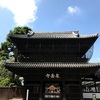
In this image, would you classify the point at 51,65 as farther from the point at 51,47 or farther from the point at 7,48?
the point at 7,48

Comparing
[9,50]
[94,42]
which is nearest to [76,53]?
[94,42]

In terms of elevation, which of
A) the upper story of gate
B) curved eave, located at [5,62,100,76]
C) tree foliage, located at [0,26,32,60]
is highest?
tree foliage, located at [0,26,32,60]

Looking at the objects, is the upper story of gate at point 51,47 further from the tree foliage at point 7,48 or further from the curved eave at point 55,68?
the tree foliage at point 7,48

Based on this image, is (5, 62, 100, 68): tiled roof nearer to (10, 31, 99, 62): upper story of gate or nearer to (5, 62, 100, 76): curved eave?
(5, 62, 100, 76): curved eave

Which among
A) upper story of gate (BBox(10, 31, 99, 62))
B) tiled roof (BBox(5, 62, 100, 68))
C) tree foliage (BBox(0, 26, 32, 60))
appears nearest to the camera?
tiled roof (BBox(5, 62, 100, 68))

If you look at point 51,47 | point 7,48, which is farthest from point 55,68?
point 7,48

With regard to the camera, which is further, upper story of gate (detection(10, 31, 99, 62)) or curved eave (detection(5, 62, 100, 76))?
upper story of gate (detection(10, 31, 99, 62))

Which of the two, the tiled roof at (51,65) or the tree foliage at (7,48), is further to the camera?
the tree foliage at (7,48)

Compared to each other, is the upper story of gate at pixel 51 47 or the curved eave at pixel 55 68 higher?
the upper story of gate at pixel 51 47

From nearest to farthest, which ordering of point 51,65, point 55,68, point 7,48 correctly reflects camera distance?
Answer: point 55,68 < point 51,65 < point 7,48

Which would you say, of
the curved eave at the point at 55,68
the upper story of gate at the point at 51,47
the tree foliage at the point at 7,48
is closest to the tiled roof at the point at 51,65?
the curved eave at the point at 55,68

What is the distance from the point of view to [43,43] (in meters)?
21.0

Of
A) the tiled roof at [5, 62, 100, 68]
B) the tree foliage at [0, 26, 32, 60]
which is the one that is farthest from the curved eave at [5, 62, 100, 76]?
the tree foliage at [0, 26, 32, 60]

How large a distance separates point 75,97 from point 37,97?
4218 mm
